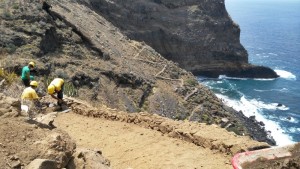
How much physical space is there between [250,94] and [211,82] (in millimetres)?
7681

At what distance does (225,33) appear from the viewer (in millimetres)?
79500

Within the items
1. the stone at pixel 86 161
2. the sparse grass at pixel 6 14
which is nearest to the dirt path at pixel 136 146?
the stone at pixel 86 161

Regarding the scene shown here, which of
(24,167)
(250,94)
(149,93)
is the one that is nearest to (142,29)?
(250,94)

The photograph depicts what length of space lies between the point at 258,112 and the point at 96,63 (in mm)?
31394

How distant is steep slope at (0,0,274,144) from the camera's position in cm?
2950

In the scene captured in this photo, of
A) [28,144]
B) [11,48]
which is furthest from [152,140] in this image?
[11,48]

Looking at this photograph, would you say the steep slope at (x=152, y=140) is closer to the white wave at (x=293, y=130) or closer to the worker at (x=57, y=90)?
the worker at (x=57, y=90)

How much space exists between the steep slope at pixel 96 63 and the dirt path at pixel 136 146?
1198 cm

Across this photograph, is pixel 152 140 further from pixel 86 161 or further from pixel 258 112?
pixel 258 112

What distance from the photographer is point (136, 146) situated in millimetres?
12508

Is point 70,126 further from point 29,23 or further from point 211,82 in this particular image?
point 211,82

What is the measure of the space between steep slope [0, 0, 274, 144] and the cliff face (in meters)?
26.5

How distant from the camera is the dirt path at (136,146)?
1118cm

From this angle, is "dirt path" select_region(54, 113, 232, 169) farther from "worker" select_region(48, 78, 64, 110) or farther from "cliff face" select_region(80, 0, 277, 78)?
"cliff face" select_region(80, 0, 277, 78)
